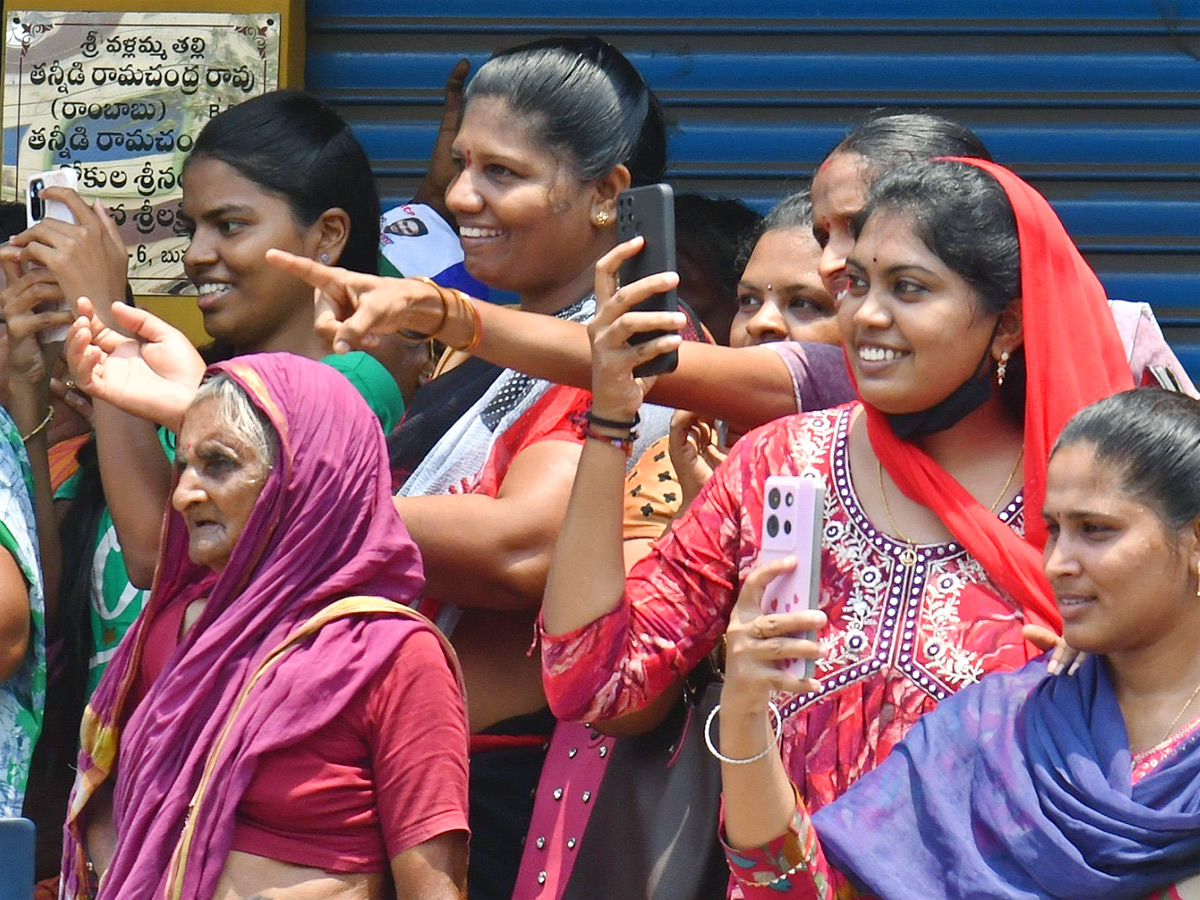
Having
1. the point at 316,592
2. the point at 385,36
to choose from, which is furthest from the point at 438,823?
the point at 385,36

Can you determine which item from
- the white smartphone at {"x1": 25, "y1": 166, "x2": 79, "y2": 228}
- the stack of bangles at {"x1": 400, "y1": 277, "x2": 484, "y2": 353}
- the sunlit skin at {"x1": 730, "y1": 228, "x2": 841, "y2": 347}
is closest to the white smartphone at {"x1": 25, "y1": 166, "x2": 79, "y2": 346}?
the white smartphone at {"x1": 25, "y1": 166, "x2": 79, "y2": 228}

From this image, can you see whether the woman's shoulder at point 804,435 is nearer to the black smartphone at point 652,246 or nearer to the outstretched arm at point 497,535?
the black smartphone at point 652,246

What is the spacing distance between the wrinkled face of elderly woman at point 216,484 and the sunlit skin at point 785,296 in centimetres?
109

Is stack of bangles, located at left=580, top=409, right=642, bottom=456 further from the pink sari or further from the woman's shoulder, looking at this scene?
the pink sari

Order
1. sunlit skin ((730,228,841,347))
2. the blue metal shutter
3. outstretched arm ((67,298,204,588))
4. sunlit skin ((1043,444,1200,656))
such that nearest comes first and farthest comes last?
A: sunlit skin ((1043,444,1200,656)), outstretched arm ((67,298,204,588)), sunlit skin ((730,228,841,347)), the blue metal shutter

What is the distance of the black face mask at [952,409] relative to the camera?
2.98 meters

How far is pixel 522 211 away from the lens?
141 inches

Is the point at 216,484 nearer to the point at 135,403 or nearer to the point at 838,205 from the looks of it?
the point at 135,403

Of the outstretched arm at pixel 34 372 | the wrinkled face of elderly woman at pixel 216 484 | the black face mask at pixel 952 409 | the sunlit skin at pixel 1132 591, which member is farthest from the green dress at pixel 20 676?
the sunlit skin at pixel 1132 591

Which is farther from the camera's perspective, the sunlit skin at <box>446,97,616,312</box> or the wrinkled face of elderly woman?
the sunlit skin at <box>446,97,616,312</box>

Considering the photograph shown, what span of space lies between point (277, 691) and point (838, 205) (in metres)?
1.25

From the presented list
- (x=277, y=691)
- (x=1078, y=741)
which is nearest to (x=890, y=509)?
(x=1078, y=741)

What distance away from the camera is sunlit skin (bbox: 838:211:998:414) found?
2934 millimetres

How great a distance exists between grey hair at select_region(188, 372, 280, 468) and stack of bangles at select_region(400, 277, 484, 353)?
32cm
